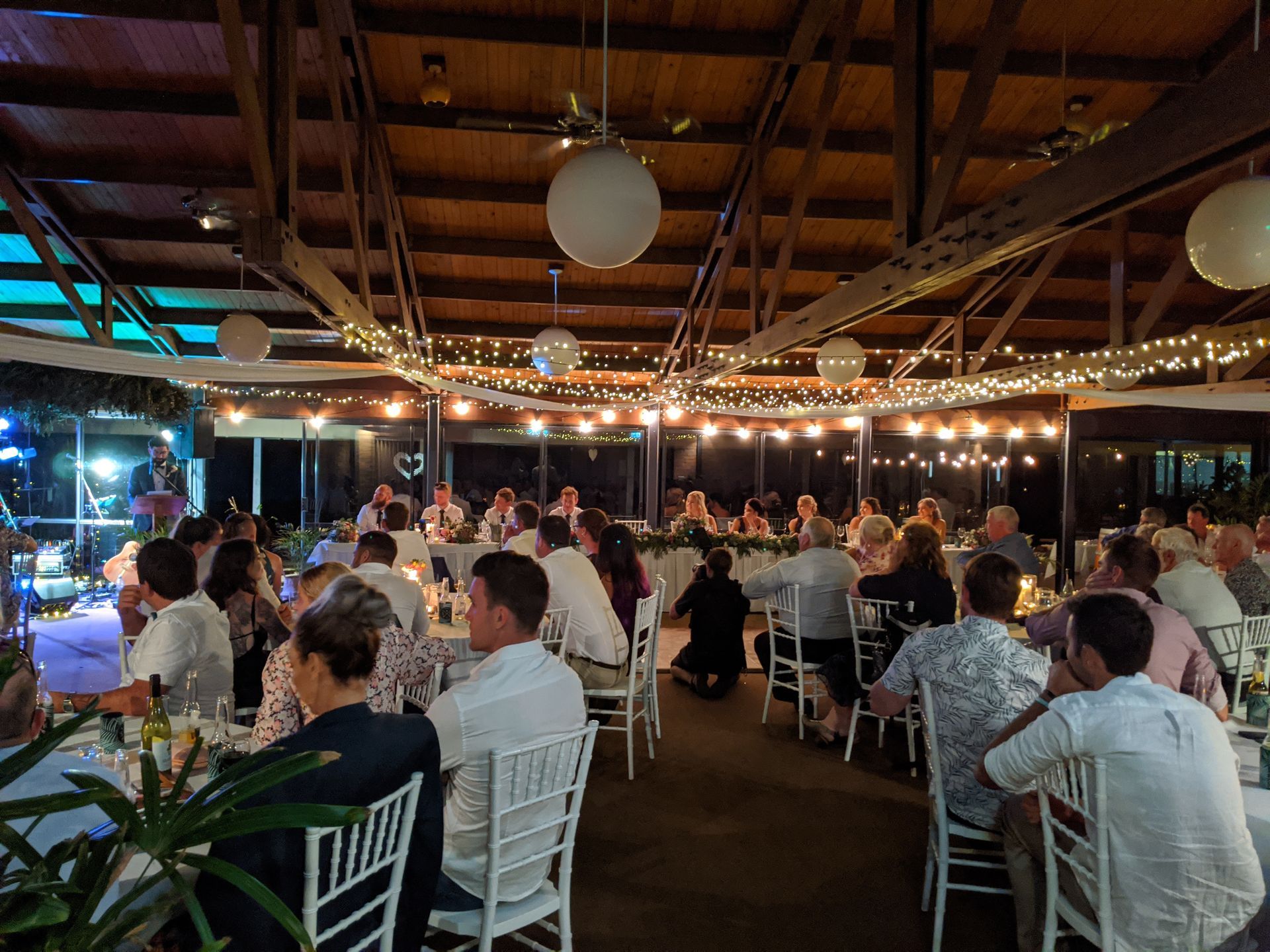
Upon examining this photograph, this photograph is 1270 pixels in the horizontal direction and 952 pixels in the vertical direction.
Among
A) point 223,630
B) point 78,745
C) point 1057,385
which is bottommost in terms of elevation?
point 78,745

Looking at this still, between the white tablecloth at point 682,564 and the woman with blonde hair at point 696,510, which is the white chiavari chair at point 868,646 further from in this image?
the woman with blonde hair at point 696,510

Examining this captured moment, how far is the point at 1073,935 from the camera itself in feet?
9.56

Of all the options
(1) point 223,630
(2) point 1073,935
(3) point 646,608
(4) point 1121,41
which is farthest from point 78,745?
(4) point 1121,41

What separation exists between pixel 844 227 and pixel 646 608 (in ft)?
17.1

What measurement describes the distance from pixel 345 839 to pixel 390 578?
7.66ft

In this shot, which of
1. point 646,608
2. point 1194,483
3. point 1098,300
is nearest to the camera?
point 646,608

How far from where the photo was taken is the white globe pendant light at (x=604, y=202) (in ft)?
9.93

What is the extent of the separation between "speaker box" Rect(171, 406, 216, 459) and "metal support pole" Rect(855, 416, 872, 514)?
33.2 ft

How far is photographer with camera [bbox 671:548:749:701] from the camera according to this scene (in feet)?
20.5

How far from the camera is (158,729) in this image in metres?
2.54

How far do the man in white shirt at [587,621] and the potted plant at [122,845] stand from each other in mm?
3618

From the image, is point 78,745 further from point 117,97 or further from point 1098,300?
point 1098,300

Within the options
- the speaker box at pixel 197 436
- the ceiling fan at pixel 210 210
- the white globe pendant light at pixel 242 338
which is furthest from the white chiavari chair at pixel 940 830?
the speaker box at pixel 197 436

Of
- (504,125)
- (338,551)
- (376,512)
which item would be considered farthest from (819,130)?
(376,512)
